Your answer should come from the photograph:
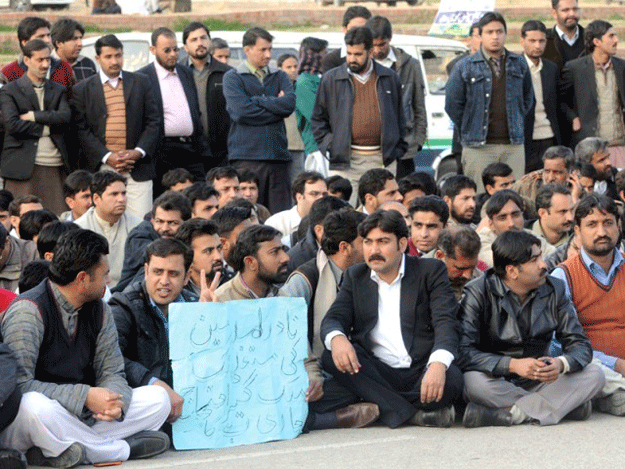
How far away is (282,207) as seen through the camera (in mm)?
14039

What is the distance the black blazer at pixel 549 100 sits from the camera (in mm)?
14641

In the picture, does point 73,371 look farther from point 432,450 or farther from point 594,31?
point 594,31

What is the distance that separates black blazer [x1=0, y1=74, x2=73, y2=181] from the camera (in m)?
13.0

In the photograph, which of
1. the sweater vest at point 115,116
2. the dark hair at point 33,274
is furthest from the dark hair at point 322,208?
the sweater vest at point 115,116

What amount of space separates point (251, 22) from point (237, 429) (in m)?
20.8

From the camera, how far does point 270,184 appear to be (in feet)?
45.9

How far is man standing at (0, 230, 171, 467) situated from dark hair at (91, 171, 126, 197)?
324 centimetres

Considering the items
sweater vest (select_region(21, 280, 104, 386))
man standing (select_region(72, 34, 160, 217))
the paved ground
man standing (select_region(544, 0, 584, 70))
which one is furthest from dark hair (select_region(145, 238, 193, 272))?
man standing (select_region(544, 0, 584, 70))

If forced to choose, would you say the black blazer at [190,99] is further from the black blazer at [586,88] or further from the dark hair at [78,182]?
the black blazer at [586,88]

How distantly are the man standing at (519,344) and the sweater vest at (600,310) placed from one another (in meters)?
0.40

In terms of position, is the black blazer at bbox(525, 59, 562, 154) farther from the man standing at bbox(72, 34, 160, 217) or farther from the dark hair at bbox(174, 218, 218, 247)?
the dark hair at bbox(174, 218, 218, 247)


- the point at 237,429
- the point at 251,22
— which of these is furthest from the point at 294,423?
the point at 251,22

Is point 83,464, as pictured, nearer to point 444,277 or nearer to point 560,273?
point 444,277

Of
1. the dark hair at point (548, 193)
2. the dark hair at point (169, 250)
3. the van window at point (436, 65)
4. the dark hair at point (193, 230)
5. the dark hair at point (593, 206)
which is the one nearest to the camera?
the dark hair at point (169, 250)
